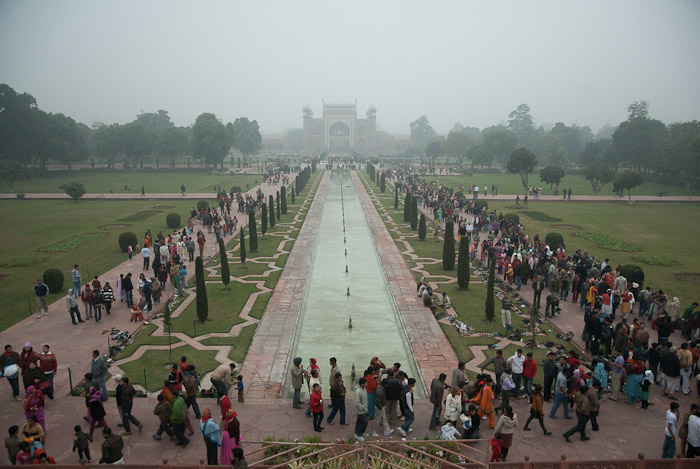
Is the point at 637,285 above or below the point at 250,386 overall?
above

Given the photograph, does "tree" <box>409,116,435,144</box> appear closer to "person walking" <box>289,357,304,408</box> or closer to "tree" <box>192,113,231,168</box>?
"tree" <box>192,113,231,168</box>

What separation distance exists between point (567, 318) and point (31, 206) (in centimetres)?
3520

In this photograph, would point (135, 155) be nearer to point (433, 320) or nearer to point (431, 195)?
point (431, 195)

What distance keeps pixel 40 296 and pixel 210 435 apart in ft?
30.2

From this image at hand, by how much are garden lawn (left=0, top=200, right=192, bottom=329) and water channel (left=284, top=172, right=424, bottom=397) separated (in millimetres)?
7872

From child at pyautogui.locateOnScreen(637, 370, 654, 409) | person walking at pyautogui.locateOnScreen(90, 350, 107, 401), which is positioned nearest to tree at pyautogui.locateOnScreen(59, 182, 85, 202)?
person walking at pyautogui.locateOnScreen(90, 350, 107, 401)

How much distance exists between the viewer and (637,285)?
50.6 feet

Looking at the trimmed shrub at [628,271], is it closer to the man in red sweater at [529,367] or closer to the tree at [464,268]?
the tree at [464,268]

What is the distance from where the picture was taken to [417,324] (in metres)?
13.8

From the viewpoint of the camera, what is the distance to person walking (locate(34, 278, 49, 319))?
547 inches

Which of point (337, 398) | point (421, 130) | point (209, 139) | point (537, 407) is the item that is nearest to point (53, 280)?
point (337, 398)

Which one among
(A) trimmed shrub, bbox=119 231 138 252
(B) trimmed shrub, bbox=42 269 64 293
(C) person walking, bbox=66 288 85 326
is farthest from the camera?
(A) trimmed shrub, bbox=119 231 138 252

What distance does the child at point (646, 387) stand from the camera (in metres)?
9.33

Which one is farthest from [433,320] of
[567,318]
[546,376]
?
[546,376]
